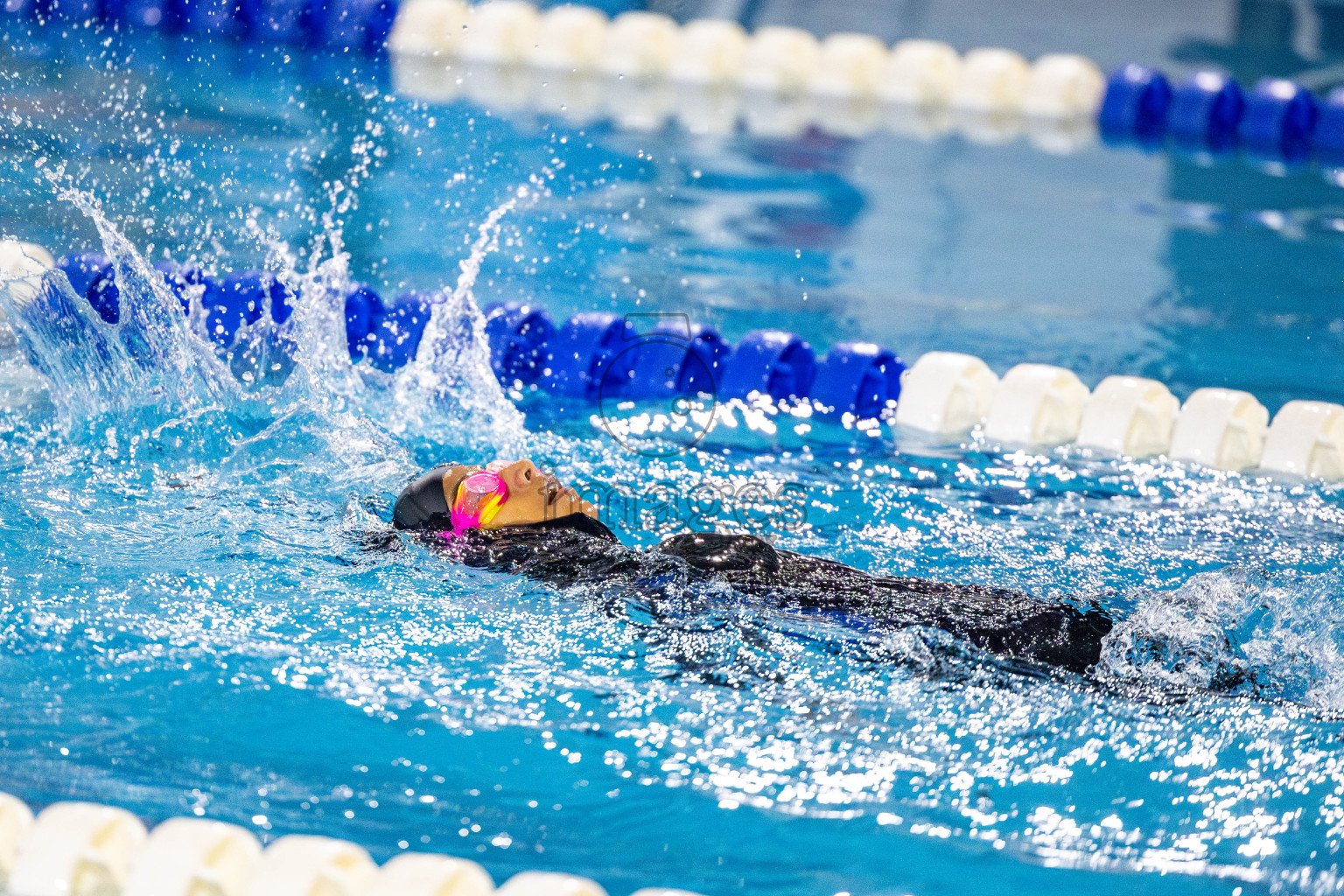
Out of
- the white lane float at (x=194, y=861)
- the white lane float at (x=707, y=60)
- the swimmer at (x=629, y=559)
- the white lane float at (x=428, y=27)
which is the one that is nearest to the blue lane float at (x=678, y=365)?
the swimmer at (x=629, y=559)

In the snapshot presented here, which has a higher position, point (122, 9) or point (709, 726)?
point (122, 9)

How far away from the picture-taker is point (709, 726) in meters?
2.43

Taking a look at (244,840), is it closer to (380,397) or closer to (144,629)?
(144,629)

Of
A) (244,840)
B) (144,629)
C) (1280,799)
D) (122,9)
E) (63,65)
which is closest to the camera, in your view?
(244,840)

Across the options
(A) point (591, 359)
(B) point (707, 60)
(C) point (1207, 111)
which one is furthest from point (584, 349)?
(C) point (1207, 111)

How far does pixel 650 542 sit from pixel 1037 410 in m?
1.51

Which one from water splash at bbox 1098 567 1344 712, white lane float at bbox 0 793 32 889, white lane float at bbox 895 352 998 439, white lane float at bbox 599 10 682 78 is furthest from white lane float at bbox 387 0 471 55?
white lane float at bbox 0 793 32 889

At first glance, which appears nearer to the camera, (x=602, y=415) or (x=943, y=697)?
(x=943, y=697)

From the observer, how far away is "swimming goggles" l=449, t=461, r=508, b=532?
2744 mm

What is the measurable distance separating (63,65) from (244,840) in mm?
6839

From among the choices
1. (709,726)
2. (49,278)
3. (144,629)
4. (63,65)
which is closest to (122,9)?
(63,65)

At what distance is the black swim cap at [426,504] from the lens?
110 inches

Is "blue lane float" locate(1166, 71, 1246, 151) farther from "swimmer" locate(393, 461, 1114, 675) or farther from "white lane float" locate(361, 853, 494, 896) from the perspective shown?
"white lane float" locate(361, 853, 494, 896)

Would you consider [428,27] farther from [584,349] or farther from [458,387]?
[458,387]
